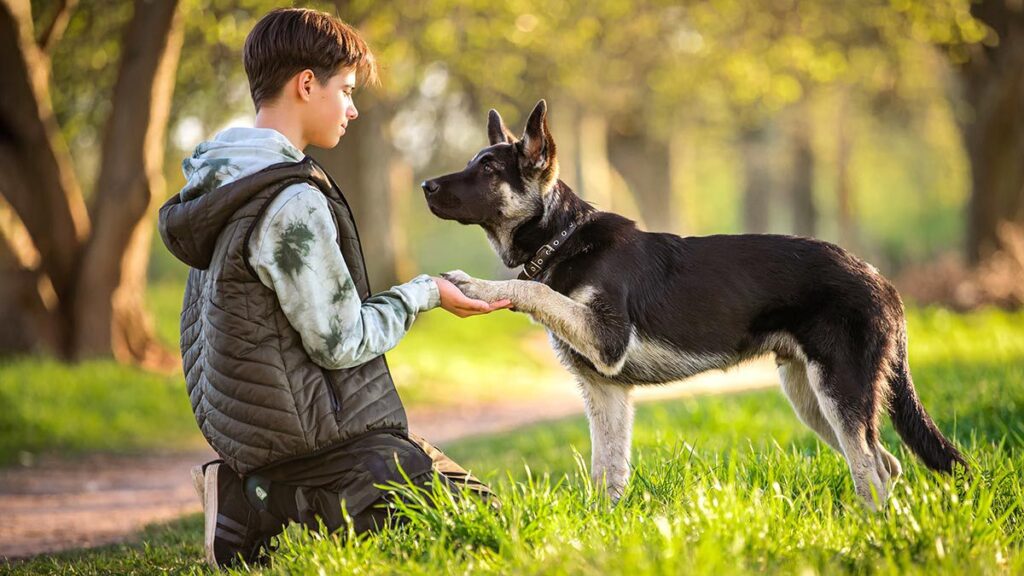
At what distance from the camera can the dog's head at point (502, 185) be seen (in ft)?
16.1

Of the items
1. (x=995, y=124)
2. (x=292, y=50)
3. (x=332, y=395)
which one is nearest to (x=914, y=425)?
(x=332, y=395)

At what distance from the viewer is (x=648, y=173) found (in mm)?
27766

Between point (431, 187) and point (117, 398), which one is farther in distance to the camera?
point (117, 398)

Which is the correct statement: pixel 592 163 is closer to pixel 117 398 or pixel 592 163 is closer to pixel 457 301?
pixel 117 398

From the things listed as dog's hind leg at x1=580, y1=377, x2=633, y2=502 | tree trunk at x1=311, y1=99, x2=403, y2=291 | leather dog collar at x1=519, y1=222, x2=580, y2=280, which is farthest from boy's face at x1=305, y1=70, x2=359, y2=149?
tree trunk at x1=311, y1=99, x2=403, y2=291

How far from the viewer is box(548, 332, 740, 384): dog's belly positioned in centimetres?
468

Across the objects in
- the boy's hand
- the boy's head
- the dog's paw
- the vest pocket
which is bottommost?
the vest pocket

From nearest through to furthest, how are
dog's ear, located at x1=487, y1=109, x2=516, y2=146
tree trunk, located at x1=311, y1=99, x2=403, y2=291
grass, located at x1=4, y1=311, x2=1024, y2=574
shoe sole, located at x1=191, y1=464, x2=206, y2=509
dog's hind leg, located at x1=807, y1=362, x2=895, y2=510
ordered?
grass, located at x1=4, y1=311, x2=1024, y2=574 < shoe sole, located at x1=191, y1=464, x2=206, y2=509 < dog's hind leg, located at x1=807, y1=362, x2=895, y2=510 < dog's ear, located at x1=487, y1=109, x2=516, y2=146 < tree trunk, located at x1=311, y1=99, x2=403, y2=291

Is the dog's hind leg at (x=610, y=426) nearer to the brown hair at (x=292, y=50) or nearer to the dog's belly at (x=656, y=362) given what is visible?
the dog's belly at (x=656, y=362)

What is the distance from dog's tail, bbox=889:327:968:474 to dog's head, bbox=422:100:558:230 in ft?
6.24

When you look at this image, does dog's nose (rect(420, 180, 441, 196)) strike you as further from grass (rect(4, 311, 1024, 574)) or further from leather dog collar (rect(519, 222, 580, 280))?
grass (rect(4, 311, 1024, 574))

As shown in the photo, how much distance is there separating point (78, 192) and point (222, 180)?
8.88 metres

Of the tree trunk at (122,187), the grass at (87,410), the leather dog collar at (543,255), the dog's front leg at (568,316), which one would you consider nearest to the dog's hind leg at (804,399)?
the dog's front leg at (568,316)

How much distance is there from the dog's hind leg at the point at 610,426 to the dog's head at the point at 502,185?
926 mm
